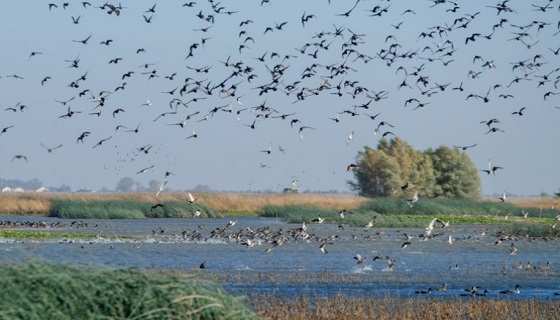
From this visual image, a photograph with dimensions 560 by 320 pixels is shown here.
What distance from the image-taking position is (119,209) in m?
86.5

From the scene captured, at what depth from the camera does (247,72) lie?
33.5 m

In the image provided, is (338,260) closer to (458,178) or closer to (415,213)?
(415,213)

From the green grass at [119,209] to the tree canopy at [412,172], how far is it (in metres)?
29.9

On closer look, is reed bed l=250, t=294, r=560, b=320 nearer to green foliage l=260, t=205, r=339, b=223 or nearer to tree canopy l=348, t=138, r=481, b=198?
green foliage l=260, t=205, r=339, b=223

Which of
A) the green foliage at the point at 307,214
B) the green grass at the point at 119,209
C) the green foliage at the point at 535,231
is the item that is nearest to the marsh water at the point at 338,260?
the green foliage at the point at 535,231

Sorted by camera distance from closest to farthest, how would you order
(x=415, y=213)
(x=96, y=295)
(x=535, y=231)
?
(x=96, y=295), (x=535, y=231), (x=415, y=213)

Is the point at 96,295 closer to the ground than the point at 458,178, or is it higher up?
closer to the ground

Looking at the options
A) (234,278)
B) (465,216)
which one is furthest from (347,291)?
(465,216)

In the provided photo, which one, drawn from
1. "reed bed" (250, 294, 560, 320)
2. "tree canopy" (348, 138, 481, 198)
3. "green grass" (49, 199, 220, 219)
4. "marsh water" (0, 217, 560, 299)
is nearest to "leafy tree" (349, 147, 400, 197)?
"tree canopy" (348, 138, 481, 198)

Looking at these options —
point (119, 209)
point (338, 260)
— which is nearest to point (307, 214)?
point (119, 209)

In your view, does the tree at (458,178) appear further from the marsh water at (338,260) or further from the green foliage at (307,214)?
the marsh water at (338,260)

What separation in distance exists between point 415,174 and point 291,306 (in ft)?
311

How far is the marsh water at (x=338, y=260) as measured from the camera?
34219 mm

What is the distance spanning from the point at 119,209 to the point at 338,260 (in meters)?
43.3
